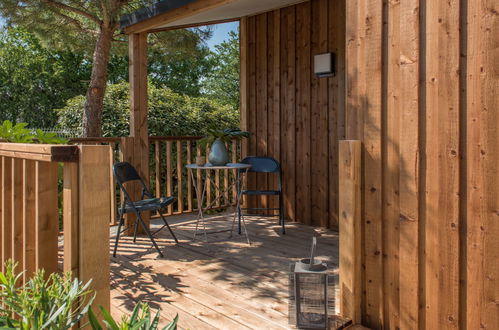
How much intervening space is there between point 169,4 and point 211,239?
91.6 inches

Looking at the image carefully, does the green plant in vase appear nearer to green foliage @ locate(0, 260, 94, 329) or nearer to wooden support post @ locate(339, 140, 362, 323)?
wooden support post @ locate(339, 140, 362, 323)

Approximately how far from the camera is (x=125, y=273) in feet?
10.4

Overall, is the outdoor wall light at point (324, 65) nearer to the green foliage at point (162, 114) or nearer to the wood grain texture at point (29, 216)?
the green foliage at point (162, 114)

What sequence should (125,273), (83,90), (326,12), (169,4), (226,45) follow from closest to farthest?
1. (125,273)
2. (169,4)
3. (326,12)
4. (83,90)
5. (226,45)

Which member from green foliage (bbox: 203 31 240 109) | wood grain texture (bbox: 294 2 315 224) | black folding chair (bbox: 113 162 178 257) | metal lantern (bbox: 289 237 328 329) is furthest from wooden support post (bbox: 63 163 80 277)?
green foliage (bbox: 203 31 240 109)

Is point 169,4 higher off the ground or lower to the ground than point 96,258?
higher

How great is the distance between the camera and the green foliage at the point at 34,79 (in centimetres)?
1430

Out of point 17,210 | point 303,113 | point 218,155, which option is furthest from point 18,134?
point 303,113

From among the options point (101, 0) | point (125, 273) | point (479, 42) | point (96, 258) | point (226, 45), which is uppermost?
point (226, 45)

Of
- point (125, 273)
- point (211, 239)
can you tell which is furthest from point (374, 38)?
point (211, 239)

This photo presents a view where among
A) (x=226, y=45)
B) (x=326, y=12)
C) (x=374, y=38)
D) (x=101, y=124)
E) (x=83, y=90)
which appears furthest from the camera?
(x=226, y=45)

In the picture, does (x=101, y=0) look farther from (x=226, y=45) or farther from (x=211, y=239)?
(x=226, y=45)

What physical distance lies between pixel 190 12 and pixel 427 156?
108 inches

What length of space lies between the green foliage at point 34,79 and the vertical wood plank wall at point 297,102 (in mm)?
A: 10915
